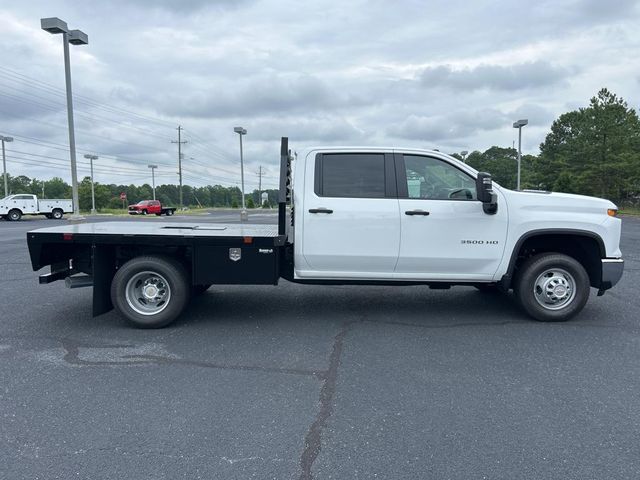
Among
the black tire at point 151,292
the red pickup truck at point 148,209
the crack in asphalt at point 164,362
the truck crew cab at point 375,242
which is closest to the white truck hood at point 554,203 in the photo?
the truck crew cab at point 375,242

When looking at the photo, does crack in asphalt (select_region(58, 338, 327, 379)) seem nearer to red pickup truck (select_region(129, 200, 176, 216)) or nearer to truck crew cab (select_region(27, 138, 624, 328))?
truck crew cab (select_region(27, 138, 624, 328))

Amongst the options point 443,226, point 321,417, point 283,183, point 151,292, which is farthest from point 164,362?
point 443,226

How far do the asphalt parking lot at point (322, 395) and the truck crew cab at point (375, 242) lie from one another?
0.51 m

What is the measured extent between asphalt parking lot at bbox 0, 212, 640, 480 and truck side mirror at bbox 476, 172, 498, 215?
1.40 m

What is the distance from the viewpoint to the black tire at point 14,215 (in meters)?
36.0

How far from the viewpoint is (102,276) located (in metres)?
5.59

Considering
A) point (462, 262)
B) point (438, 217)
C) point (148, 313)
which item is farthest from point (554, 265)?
point (148, 313)

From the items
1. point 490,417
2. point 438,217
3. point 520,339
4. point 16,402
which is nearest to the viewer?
point 490,417

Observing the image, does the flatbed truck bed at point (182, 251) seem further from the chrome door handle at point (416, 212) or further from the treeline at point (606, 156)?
the treeline at point (606, 156)

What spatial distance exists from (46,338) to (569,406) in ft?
16.9

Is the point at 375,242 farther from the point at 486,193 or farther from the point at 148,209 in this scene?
the point at 148,209

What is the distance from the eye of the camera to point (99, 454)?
2945mm

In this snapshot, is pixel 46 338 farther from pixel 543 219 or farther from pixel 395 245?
pixel 543 219

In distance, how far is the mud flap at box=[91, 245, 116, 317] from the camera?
5.51 m
